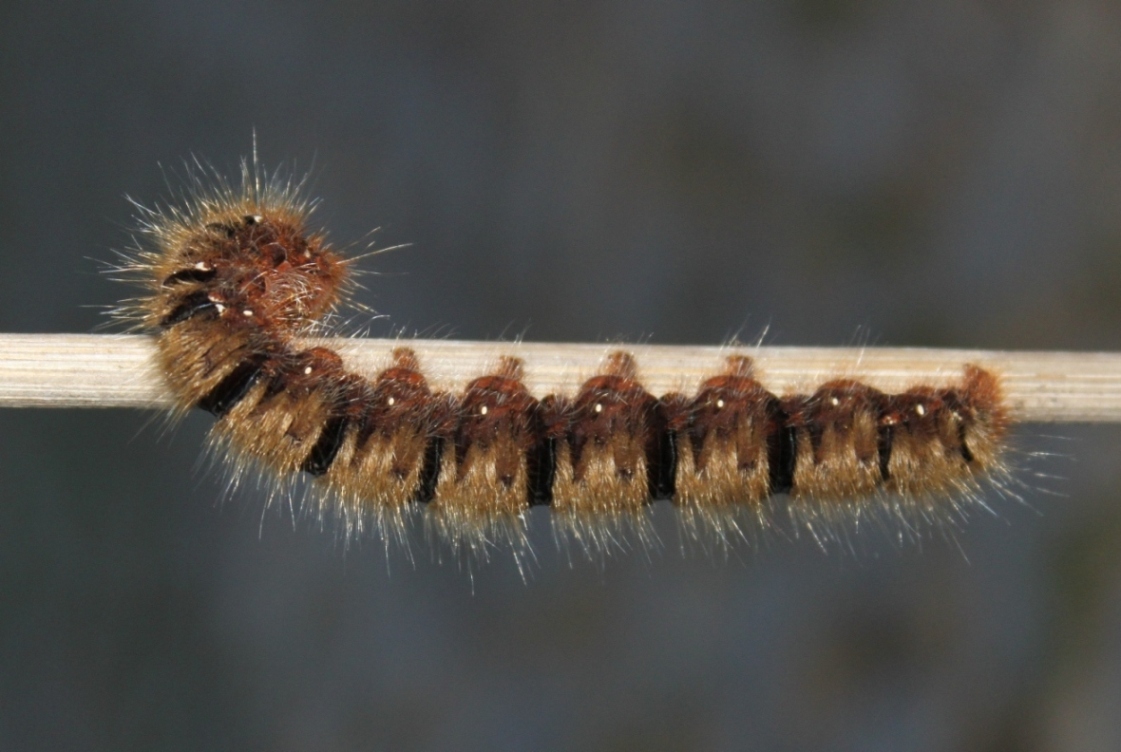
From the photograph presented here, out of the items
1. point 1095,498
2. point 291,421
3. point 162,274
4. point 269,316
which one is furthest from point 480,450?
point 1095,498

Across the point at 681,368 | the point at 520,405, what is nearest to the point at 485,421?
the point at 520,405

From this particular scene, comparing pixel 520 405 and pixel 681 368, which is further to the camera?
pixel 681 368

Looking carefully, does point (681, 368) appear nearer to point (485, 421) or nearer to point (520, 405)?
point (520, 405)

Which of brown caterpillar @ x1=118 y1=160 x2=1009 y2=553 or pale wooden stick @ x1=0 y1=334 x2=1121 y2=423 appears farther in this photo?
brown caterpillar @ x1=118 y1=160 x2=1009 y2=553

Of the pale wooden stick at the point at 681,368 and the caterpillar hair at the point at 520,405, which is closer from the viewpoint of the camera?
the pale wooden stick at the point at 681,368
